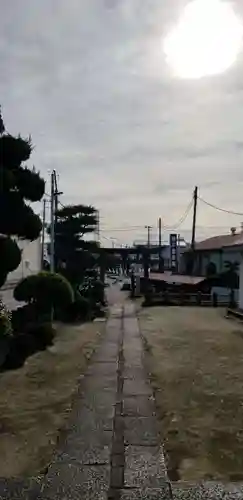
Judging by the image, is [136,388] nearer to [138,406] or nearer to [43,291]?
[138,406]

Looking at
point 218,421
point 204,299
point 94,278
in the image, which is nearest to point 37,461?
point 218,421

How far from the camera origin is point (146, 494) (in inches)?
172

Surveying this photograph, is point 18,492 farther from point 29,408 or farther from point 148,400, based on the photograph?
point 148,400

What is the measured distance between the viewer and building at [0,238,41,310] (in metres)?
14.3

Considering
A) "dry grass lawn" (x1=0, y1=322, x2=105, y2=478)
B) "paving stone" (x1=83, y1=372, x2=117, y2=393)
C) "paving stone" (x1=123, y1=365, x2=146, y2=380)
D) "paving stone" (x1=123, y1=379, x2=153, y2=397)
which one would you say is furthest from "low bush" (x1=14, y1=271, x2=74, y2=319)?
"paving stone" (x1=123, y1=379, x2=153, y2=397)

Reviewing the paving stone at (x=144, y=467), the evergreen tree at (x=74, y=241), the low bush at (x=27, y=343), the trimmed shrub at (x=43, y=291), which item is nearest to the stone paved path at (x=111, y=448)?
the paving stone at (x=144, y=467)

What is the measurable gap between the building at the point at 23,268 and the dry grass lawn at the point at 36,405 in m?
2.04

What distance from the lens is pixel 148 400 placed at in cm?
778

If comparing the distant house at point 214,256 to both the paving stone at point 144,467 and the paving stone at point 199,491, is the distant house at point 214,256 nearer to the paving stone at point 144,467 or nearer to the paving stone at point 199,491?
the paving stone at point 144,467

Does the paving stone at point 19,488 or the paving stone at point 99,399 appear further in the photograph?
the paving stone at point 99,399

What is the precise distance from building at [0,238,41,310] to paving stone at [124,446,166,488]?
26.2ft

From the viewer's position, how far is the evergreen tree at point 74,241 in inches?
993

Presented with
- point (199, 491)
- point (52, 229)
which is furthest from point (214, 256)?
point (199, 491)

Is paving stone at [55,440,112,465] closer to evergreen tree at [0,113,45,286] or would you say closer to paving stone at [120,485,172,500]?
paving stone at [120,485,172,500]
